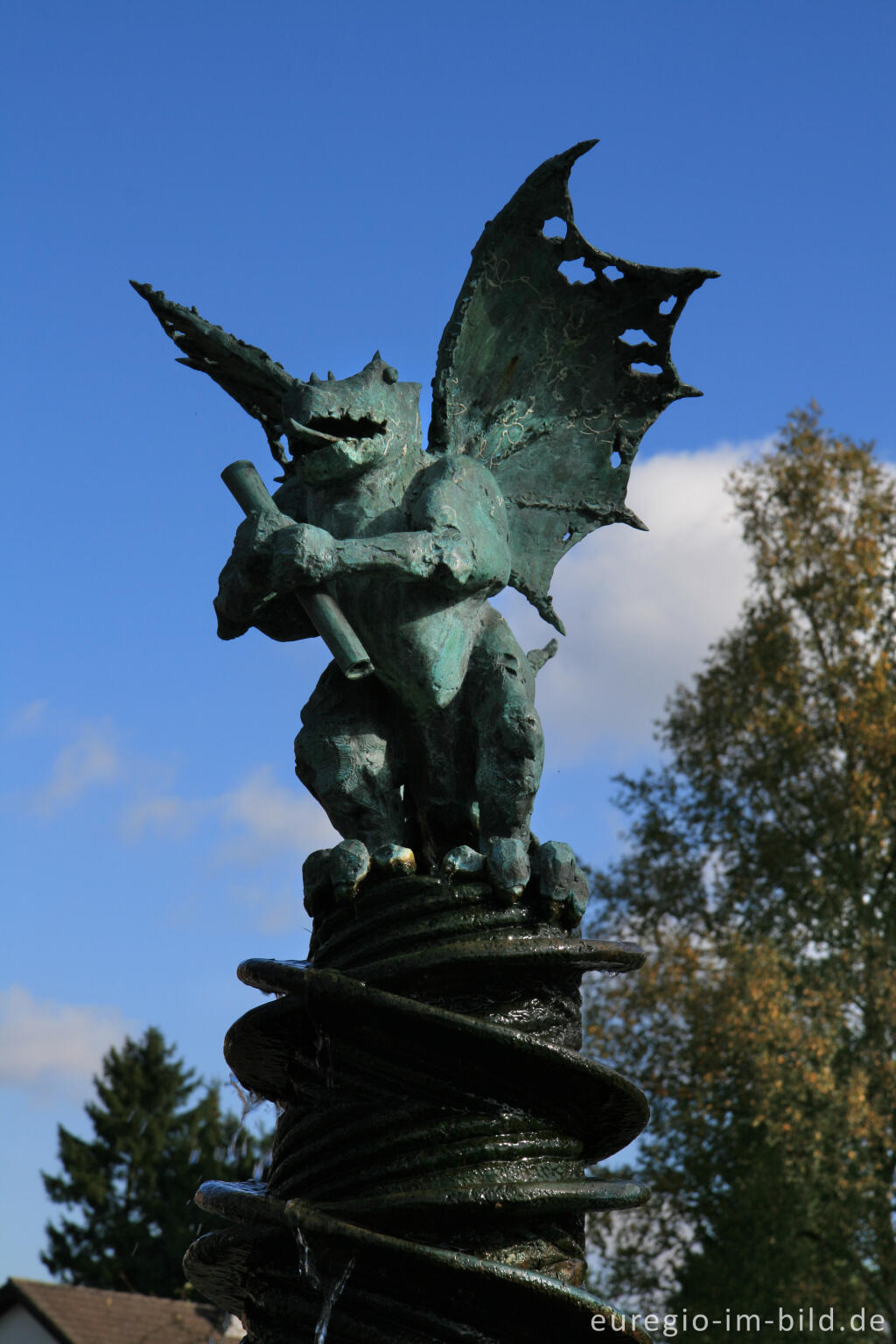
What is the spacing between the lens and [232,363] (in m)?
4.61

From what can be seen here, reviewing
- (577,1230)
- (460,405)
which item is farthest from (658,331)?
(577,1230)

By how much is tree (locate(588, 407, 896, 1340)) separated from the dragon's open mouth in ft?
37.0

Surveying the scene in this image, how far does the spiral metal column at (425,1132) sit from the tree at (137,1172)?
70.1ft

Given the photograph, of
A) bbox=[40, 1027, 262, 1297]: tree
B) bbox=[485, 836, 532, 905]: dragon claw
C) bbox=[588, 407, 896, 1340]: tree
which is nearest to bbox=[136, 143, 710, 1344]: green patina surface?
bbox=[485, 836, 532, 905]: dragon claw

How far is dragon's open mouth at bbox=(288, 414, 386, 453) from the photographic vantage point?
4148 millimetres

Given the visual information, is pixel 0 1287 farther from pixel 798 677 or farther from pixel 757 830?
pixel 798 677

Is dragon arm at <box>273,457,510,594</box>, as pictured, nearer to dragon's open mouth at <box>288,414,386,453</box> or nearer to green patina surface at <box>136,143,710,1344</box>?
green patina surface at <box>136,143,710,1344</box>

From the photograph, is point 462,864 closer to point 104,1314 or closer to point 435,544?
point 435,544

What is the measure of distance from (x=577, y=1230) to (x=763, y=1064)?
36.8 ft

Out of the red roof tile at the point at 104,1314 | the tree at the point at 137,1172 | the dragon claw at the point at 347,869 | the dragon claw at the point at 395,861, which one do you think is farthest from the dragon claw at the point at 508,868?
the tree at the point at 137,1172

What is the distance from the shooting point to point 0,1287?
1967 centimetres

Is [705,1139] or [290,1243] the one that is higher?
[705,1139]

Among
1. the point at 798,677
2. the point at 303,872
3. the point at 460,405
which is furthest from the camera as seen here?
the point at 798,677

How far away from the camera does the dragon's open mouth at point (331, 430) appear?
4148 mm
